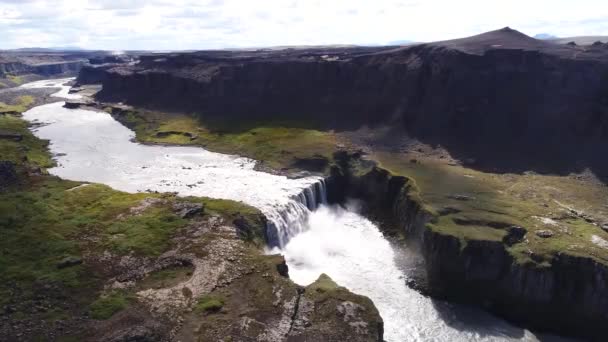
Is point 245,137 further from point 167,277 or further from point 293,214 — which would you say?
point 167,277

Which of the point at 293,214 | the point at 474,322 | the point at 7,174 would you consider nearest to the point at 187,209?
the point at 293,214

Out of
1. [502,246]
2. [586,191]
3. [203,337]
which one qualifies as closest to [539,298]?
[502,246]

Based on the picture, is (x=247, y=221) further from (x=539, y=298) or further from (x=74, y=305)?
(x=539, y=298)

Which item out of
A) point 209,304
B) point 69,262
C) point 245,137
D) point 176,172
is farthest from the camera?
point 245,137

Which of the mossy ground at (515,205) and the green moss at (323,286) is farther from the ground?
the mossy ground at (515,205)

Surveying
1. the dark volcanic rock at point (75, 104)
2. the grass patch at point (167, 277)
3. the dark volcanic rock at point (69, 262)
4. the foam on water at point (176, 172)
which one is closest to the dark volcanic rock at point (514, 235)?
the foam on water at point (176, 172)

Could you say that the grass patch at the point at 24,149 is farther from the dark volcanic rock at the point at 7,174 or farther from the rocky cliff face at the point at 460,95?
the rocky cliff face at the point at 460,95
